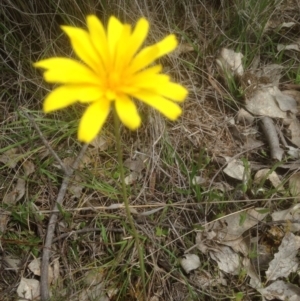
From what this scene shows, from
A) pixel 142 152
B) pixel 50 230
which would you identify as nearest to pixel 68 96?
pixel 50 230

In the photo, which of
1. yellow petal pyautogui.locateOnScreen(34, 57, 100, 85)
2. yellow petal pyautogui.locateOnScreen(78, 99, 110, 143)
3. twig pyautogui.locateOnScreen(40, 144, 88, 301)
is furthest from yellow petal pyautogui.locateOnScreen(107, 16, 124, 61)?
twig pyautogui.locateOnScreen(40, 144, 88, 301)

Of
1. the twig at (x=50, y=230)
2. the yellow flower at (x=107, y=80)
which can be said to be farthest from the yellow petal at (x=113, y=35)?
the twig at (x=50, y=230)

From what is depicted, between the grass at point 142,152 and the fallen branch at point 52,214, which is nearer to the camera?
the fallen branch at point 52,214

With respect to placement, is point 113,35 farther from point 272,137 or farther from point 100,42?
point 272,137

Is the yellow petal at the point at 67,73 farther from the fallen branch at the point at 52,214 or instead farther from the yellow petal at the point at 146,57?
the fallen branch at the point at 52,214

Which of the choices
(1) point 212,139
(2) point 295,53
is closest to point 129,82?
(1) point 212,139

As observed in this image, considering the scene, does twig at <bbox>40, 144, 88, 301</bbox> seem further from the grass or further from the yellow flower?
the yellow flower
